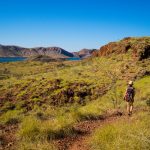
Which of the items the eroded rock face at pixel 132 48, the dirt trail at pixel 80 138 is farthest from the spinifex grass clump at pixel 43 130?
the eroded rock face at pixel 132 48

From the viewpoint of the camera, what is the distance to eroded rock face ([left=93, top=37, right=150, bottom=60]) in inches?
1654

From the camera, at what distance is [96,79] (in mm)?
38344

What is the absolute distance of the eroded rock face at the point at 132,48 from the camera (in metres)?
42.0

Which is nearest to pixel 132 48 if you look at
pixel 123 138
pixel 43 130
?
pixel 43 130

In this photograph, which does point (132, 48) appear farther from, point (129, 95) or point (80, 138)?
point (80, 138)

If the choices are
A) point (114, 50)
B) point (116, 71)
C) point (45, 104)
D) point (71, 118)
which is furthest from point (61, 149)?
point (114, 50)

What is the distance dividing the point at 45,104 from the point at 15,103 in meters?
4.29

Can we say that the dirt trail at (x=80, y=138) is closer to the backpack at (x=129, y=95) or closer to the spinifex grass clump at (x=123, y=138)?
the spinifex grass clump at (x=123, y=138)

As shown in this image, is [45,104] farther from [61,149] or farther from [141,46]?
[61,149]

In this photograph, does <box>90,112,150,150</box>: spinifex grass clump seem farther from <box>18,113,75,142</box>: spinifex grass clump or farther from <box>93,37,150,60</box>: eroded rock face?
<box>93,37,150,60</box>: eroded rock face

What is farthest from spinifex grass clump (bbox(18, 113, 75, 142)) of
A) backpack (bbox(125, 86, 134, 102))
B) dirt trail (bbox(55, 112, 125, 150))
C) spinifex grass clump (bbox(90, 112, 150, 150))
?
backpack (bbox(125, 86, 134, 102))

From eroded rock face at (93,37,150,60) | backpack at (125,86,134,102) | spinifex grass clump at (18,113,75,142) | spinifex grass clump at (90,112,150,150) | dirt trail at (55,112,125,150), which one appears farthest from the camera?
eroded rock face at (93,37,150,60)

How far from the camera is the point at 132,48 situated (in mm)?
46219

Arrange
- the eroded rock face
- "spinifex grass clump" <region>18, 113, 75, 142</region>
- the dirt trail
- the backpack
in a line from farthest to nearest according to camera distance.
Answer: the eroded rock face, the backpack, "spinifex grass clump" <region>18, 113, 75, 142</region>, the dirt trail
